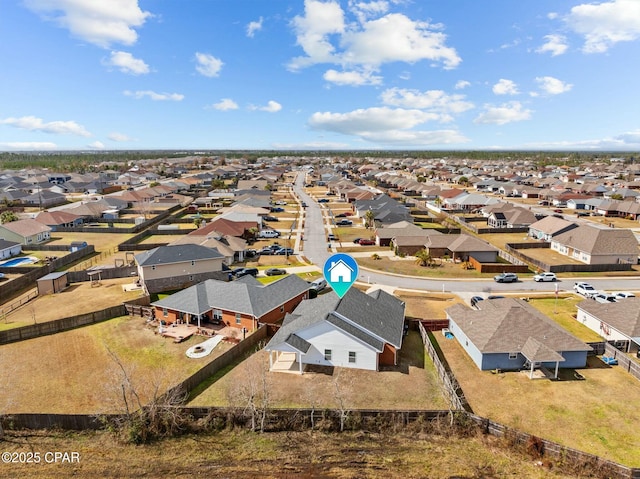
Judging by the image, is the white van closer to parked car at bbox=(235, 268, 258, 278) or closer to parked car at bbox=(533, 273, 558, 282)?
parked car at bbox=(235, 268, 258, 278)

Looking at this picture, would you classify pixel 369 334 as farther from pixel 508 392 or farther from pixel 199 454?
pixel 199 454

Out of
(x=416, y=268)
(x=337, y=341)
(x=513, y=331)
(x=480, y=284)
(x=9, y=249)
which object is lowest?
(x=480, y=284)

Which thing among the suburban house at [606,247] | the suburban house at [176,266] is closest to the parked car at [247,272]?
the suburban house at [176,266]

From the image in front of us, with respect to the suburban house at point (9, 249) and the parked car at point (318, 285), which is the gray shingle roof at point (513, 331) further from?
the suburban house at point (9, 249)

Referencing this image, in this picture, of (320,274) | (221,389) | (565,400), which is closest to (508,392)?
(565,400)

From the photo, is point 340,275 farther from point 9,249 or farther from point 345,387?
point 9,249

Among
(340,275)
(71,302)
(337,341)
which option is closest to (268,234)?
(71,302)

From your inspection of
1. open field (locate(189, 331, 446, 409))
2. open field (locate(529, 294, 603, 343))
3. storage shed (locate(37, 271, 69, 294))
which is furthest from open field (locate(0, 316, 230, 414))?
open field (locate(529, 294, 603, 343))
